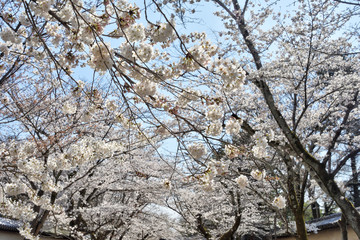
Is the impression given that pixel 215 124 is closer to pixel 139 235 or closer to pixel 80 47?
pixel 80 47

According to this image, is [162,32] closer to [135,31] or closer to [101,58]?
[135,31]

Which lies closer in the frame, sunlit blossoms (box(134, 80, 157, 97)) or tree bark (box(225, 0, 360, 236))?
sunlit blossoms (box(134, 80, 157, 97))

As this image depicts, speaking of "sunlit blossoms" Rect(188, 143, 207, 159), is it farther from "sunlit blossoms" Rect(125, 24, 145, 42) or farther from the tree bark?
the tree bark

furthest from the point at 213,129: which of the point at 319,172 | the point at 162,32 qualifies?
the point at 319,172

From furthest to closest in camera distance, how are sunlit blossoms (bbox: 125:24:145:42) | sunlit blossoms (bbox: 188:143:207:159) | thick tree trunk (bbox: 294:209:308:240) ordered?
1. thick tree trunk (bbox: 294:209:308:240)
2. sunlit blossoms (bbox: 188:143:207:159)
3. sunlit blossoms (bbox: 125:24:145:42)

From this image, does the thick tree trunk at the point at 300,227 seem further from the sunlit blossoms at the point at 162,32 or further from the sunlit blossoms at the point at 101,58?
the sunlit blossoms at the point at 101,58

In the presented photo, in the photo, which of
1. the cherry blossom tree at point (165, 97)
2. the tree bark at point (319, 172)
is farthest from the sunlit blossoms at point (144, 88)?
the tree bark at point (319, 172)

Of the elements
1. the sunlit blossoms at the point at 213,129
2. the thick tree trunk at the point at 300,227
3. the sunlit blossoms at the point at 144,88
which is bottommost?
the thick tree trunk at the point at 300,227

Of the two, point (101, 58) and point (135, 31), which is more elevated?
point (135, 31)

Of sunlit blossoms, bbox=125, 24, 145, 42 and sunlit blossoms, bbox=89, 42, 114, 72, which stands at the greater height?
sunlit blossoms, bbox=125, 24, 145, 42

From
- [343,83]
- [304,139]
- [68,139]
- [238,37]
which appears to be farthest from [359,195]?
[68,139]

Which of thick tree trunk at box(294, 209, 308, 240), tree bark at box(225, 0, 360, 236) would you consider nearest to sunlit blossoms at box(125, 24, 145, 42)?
tree bark at box(225, 0, 360, 236)

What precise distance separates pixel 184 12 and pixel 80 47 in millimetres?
1839

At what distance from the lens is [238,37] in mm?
5711
